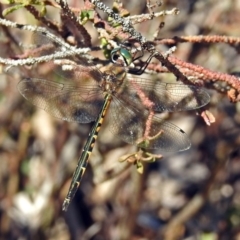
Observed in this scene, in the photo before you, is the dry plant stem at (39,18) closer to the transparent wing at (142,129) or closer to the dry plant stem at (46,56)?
the dry plant stem at (46,56)

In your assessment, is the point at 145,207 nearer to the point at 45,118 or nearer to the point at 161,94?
the point at 45,118

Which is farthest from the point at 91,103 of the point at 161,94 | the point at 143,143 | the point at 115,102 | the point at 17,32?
the point at 17,32

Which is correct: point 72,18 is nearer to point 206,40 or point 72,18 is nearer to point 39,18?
point 39,18

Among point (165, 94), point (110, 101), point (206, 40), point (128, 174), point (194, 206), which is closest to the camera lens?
point (206, 40)

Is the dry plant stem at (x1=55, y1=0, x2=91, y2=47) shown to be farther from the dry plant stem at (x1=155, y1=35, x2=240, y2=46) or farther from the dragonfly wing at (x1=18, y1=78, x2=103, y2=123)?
the dragonfly wing at (x1=18, y1=78, x2=103, y2=123)

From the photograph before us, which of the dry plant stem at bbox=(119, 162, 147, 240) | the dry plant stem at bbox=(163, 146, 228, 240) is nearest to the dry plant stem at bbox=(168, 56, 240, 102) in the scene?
the dry plant stem at bbox=(163, 146, 228, 240)

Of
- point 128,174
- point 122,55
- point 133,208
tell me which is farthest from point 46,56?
point 128,174
